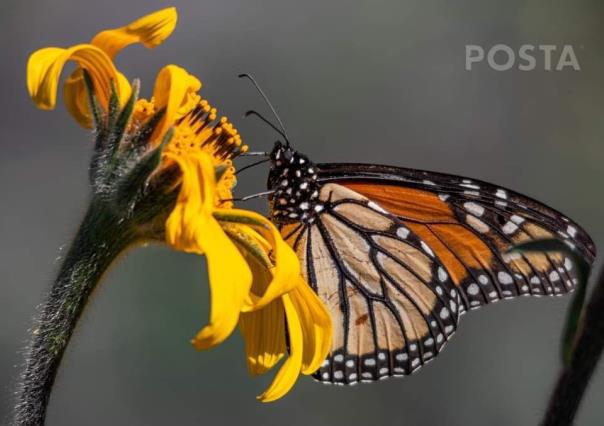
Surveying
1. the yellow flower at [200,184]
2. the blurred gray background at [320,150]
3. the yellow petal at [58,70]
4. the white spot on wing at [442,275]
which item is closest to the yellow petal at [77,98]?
the yellow flower at [200,184]

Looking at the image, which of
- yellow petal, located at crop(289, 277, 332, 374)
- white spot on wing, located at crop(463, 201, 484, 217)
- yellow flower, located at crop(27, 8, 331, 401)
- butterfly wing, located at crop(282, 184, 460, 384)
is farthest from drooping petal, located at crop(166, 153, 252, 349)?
white spot on wing, located at crop(463, 201, 484, 217)

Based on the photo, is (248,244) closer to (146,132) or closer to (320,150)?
(146,132)

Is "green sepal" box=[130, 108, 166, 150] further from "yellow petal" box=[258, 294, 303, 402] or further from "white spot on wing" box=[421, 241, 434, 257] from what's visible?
"white spot on wing" box=[421, 241, 434, 257]

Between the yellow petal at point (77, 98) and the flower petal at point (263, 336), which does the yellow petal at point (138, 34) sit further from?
the flower petal at point (263, 336)

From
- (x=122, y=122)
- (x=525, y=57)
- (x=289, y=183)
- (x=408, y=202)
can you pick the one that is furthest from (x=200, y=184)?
(x=525, y=57)

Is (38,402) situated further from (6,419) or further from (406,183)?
(406,183)

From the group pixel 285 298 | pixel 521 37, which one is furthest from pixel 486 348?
pixel 285 298
